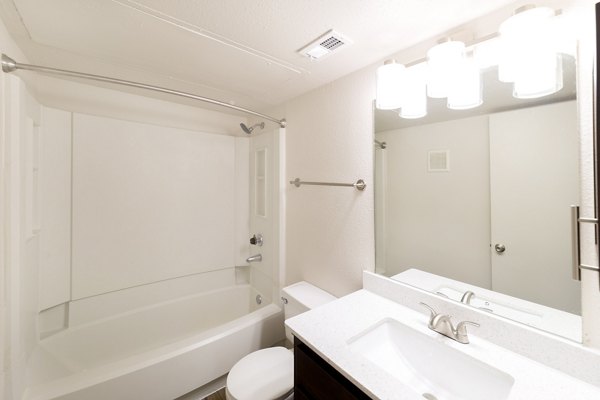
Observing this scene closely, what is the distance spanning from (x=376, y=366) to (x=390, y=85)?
3.94 ft

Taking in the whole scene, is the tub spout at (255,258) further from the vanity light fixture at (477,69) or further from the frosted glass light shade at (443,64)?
the frosted glass light shade at (443,64)

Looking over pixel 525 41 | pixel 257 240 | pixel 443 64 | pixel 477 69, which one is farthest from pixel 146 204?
pixel 525 41

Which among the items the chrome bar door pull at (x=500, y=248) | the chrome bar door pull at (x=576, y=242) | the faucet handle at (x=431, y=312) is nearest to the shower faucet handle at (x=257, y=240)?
the faucet handle at (x=431, y=312)

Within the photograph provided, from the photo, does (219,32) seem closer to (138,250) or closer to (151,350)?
(138,250)

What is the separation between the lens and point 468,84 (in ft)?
3.14

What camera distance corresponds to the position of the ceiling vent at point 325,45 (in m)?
1.10

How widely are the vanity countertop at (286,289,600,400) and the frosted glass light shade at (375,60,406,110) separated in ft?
3.35

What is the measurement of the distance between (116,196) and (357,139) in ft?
6.30

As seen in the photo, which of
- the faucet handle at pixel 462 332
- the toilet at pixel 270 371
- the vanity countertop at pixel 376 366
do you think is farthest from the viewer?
the toilet at pixel 270 371

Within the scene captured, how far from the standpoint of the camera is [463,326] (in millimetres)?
890

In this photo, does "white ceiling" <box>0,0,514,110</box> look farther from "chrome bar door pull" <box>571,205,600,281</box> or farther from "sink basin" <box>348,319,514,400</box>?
"sink basin" <box>348,319,514,400</box>

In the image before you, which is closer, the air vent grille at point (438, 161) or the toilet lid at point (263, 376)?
the air vent grille at point (438, 161)

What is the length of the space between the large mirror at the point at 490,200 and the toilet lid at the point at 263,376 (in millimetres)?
819

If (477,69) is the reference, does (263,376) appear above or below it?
below
